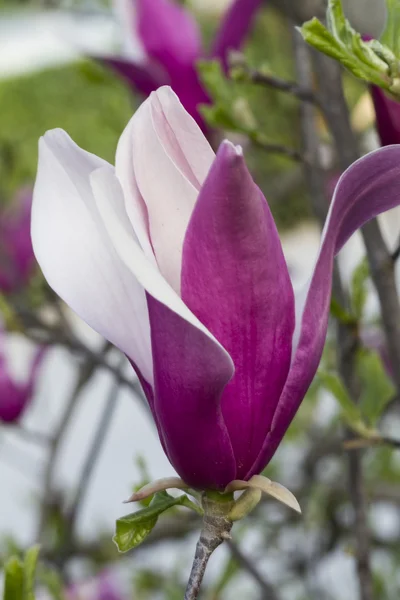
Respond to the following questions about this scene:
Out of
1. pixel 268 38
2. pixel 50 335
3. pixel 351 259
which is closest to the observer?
pixel 50 335

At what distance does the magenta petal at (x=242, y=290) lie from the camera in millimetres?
251

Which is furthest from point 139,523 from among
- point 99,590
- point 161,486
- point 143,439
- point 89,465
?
point 143,439

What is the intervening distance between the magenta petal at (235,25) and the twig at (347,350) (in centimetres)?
4

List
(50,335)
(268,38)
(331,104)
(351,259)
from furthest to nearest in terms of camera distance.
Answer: (268,38), (351,259), (50,335), (331,104)

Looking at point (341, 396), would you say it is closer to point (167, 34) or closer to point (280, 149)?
point (280, 149)

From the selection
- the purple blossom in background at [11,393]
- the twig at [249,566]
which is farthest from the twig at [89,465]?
the twig at [249,566]

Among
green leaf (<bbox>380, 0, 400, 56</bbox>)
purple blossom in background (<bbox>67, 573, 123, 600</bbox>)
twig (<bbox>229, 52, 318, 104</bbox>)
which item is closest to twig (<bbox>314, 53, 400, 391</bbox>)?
twig (<bbox>229, 52, 318, 104</bbox>)

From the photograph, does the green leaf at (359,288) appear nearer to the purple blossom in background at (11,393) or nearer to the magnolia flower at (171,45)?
the magnolia flower at (171,45)

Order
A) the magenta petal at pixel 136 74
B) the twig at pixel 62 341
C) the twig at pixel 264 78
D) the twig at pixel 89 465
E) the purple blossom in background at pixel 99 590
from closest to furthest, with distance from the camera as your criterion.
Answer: the twig at pixel 264 78, the magenta petal at pixel 136 74, the twig at pixel 62 341, the twig at pixel 89 465, the purple blossom in background at pixel 99 590

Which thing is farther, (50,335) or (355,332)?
(50,335)

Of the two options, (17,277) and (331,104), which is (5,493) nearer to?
(17,277)

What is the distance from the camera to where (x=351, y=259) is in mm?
3266

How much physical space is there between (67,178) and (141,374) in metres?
0.08

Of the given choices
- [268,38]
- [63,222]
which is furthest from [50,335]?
[268,38]
